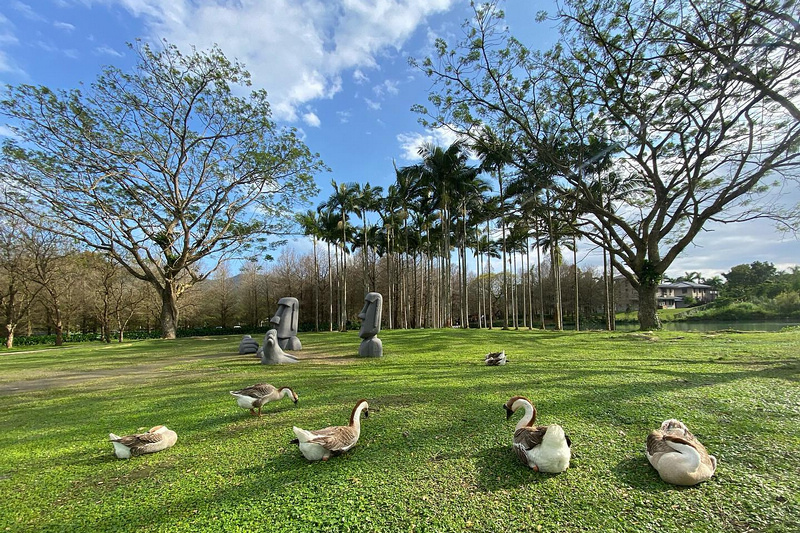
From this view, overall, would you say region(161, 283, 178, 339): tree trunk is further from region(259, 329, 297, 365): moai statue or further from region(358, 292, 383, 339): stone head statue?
region(358, 292, 383, 339): stone head statue

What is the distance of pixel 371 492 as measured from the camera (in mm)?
2590

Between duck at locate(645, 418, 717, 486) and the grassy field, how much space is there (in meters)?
0.08

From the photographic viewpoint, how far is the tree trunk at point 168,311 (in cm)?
2105

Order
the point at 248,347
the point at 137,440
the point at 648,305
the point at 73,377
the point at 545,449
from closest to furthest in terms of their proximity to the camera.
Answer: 1. the point at 545,449
2. the point at 137,440
3. the point at 73,377
4. the point at 248,347
5. the point at 648,305

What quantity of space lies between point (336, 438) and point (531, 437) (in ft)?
5.78

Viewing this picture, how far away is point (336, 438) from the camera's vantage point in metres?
3.12

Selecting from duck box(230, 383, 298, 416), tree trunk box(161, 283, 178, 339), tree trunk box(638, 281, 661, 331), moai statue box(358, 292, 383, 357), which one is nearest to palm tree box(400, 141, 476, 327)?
tree trunk box(638, 281, 661, 331)

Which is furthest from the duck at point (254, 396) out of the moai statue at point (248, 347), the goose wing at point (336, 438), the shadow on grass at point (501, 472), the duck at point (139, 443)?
the moai statue at point (248, 347)

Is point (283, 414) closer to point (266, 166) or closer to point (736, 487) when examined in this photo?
point (736, 487)

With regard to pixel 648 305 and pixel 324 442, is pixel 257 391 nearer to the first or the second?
pixel 324 442

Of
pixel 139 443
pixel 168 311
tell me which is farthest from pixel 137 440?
pixel 168 311

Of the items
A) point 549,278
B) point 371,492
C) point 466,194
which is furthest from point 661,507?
point 549,278

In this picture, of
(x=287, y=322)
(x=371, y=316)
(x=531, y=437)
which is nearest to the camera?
(x=531, y=437)

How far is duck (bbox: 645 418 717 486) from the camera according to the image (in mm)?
2451
